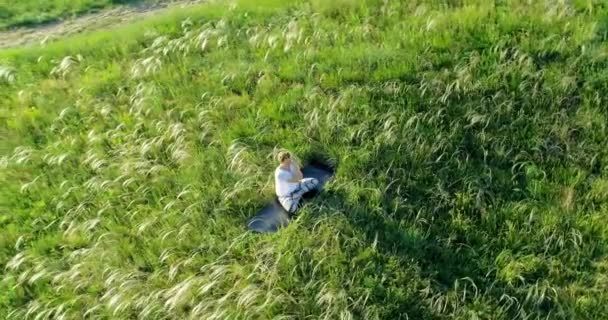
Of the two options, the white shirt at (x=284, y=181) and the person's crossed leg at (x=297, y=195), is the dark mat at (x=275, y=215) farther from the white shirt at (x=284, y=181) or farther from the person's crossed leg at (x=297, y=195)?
the white shirt at (x=284, y=181)

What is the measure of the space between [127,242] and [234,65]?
16.5 feet

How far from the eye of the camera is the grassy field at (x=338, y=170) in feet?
36.6

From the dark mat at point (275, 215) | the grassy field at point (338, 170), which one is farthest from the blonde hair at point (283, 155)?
the grassy field at point (338, 170)

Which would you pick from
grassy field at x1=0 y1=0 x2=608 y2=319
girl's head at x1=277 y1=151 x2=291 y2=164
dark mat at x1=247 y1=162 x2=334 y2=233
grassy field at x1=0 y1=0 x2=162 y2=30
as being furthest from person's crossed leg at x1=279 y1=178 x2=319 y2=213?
grassy field at x1=0 y1=0 x2=162 y2=30

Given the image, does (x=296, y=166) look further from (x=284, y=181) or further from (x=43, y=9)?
(x=43, y=9)

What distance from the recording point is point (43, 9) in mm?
22141

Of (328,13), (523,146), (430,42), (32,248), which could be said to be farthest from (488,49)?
(32,248)

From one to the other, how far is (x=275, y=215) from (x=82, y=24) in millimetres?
11019

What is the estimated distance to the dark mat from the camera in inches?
486

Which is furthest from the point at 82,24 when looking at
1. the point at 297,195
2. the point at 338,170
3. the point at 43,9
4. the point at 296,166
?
the point at 297,195

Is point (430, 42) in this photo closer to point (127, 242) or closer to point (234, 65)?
point (234, 65)

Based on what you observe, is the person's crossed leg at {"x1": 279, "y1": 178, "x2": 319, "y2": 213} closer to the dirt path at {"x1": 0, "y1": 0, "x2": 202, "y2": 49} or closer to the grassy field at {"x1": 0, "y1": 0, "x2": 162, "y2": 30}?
the dirt path at {"x1": 0, "y1": 0, "x2": 202, "y2": 49}

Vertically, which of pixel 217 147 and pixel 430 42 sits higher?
pixel 430 42

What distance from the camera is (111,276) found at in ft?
39.1
